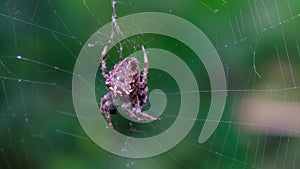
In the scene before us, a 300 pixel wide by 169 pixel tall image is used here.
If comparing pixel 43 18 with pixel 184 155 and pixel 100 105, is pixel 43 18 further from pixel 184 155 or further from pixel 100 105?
pixel 184 155

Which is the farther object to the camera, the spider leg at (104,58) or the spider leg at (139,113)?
the spider leg at (139,113)

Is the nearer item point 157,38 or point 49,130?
point 157,38

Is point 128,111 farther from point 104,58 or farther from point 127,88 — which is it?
point 104,58

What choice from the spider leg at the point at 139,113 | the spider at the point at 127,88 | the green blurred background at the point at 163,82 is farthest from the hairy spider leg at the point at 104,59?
the spider leg at the point at 139,113

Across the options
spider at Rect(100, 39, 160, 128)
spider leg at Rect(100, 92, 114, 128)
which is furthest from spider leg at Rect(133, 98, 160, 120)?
spider leg at Rect(100, 92, 114, 128)

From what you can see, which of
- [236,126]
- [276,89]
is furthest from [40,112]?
[276,89]

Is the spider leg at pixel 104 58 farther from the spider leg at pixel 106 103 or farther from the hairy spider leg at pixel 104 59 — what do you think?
the spider leg at pixel 106 103

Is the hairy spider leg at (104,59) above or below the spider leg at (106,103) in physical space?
above
